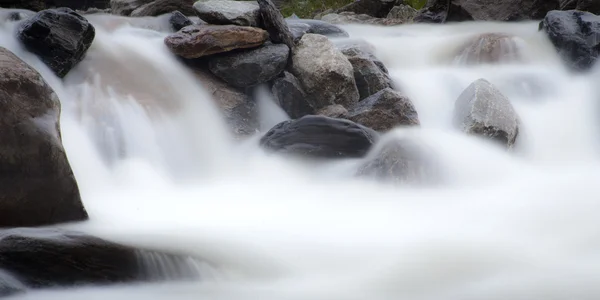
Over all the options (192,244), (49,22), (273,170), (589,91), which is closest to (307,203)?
(273,170)

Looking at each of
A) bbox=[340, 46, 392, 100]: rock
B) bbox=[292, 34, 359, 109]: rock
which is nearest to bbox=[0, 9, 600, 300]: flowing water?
bbox=[292, 34, 359, 109]: rock

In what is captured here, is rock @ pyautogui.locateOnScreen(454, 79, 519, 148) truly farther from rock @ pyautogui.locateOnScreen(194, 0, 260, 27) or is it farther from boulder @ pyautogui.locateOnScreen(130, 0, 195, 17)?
boulder @ pyautogui.locateOnScreen(130, 0, 195, 17)

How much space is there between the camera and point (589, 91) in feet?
24.8

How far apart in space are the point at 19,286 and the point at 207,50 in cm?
395

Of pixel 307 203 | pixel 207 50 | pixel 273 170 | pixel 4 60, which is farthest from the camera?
pixel 207 50

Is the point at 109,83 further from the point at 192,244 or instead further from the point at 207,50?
the point at 192,244

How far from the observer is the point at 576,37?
8.25m

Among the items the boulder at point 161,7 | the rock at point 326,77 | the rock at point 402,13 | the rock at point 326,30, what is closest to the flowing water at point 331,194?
the rock at point 326,77

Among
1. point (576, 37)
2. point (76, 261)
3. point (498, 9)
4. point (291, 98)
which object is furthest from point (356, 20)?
point (76, 261)

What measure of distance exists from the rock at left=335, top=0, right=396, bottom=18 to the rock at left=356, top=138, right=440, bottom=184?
778cm

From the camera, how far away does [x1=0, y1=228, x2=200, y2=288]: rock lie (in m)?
3.11

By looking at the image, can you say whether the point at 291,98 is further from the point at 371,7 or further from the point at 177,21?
the point at 371,7

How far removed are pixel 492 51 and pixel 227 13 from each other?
11.9 feet

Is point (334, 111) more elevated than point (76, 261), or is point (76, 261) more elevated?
point (334, 111)
